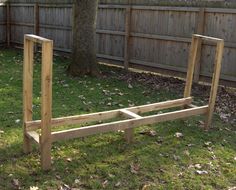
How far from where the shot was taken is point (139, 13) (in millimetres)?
10359

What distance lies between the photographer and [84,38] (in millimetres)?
9422

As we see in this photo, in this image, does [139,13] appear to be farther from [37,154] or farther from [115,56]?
[37,154]

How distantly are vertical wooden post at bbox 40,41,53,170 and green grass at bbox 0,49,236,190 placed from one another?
18 cm

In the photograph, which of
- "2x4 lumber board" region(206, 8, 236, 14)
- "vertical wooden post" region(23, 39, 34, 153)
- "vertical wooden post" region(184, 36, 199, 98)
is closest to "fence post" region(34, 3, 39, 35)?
"2x4 lumber board" region(206, 8, 236, 14)

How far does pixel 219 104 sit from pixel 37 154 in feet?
13.6

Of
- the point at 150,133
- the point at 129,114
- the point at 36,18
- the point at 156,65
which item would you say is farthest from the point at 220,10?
the point at 36,18

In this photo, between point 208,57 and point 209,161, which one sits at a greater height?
point 208,57

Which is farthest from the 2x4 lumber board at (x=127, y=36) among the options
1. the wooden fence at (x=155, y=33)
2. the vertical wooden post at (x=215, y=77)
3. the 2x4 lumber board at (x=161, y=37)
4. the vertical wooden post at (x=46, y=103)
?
the vertical wooden post at (x=46, y=103)

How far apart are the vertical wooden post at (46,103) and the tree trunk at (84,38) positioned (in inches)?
210

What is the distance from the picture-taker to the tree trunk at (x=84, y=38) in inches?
365

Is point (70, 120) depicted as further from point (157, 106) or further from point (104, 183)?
point (157, 106)

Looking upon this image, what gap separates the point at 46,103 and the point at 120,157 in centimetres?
122

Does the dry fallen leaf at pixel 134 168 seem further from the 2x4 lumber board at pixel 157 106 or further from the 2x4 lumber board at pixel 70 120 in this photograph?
the 2x4 lumber board at pixel 157 106

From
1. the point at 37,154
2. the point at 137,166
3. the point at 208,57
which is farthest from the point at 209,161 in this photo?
the point at 208,57
